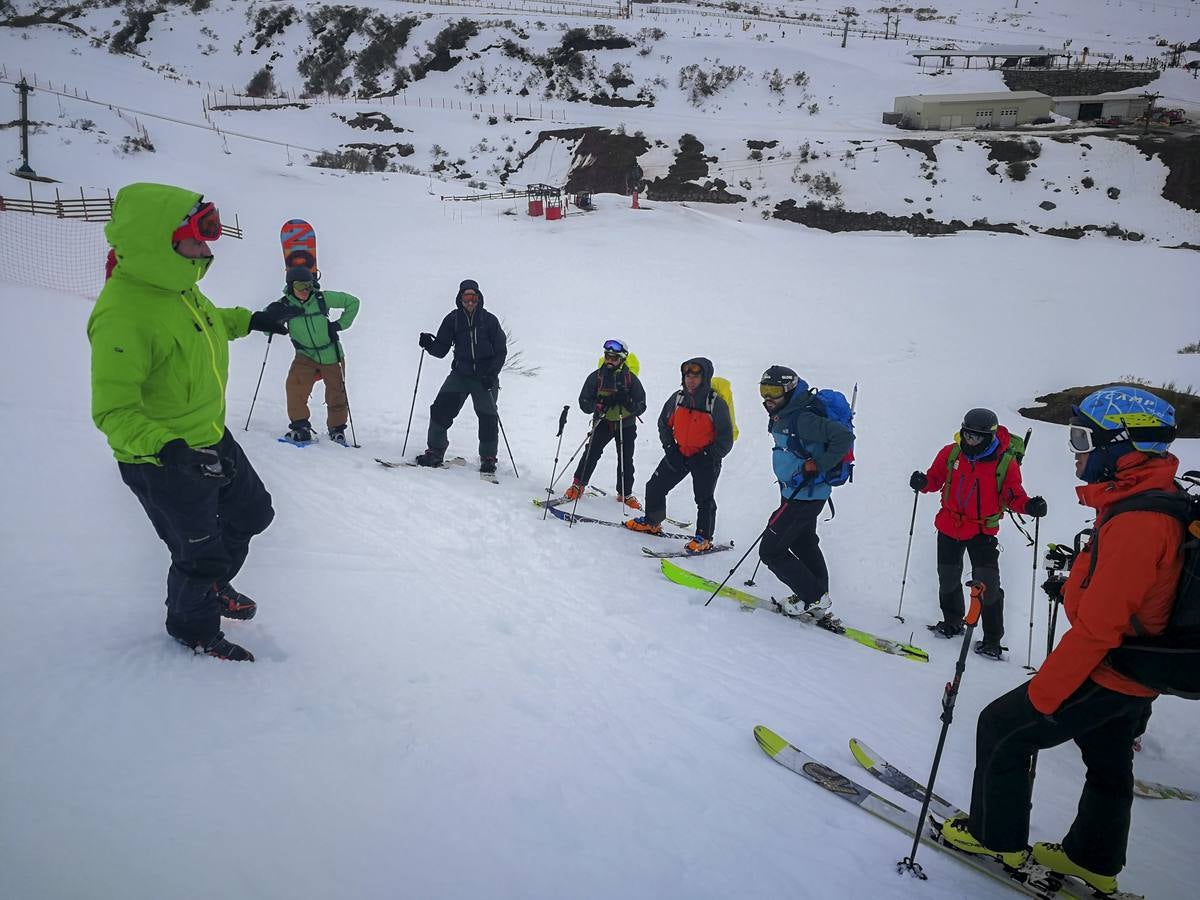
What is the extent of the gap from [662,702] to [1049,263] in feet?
78.8

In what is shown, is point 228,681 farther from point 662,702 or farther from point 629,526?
point 629,526

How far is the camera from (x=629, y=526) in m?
7.54

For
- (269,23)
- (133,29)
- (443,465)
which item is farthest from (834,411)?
(133,29)

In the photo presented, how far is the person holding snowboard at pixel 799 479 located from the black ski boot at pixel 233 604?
12.1 ft

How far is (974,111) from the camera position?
34.9 m

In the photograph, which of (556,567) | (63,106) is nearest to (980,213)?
(556,567)

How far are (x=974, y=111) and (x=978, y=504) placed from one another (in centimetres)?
3673

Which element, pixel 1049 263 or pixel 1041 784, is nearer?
pixel 1041 784

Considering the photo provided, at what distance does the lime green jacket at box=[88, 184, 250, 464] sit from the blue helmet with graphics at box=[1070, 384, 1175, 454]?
376cm

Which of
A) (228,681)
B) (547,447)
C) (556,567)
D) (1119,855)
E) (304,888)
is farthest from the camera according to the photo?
(547,447)

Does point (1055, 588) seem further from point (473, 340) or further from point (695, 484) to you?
point (473, 340)

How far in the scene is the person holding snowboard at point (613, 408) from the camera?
7719mm

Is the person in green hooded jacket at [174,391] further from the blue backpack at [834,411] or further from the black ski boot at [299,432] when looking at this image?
the black ski boot at [299,432]

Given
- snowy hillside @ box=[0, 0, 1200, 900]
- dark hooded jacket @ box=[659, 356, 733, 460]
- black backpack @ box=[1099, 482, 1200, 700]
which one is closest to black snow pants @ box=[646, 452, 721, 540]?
dark hooded jacket @ box=[659, 356, 733, 460]
